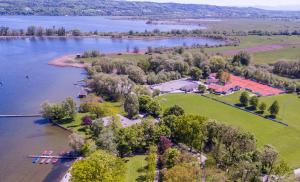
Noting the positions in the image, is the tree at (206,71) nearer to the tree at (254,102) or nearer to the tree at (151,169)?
the tree at (254,102)

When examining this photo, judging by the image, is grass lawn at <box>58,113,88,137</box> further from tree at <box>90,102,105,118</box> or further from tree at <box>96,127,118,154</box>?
tree at <box>96,127,118,154</box>

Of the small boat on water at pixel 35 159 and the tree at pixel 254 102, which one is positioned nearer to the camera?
the small boat on water at pixel 35 159

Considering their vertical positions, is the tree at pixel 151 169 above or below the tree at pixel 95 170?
below

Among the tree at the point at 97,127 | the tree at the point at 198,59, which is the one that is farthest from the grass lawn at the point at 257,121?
the tree at the point at 198,59

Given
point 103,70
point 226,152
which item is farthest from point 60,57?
point 226,152

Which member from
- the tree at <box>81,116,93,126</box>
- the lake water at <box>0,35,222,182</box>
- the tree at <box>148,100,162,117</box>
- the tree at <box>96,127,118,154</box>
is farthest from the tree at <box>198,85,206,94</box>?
the tree at <box>96,127,118,154</box>

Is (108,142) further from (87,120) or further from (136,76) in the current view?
(136,76)

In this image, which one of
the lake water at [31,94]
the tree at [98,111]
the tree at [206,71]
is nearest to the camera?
the lake water at [31,94]
